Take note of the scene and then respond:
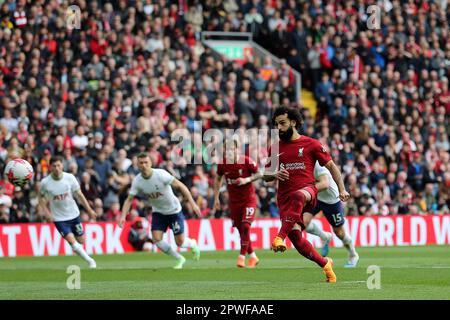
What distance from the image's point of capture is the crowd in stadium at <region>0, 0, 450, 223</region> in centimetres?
2934

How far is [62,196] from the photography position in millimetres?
22891

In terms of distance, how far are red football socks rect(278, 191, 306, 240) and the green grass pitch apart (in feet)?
2.74

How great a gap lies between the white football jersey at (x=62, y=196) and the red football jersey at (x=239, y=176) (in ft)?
9.81

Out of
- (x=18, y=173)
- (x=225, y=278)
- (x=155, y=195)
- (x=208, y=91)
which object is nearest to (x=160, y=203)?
(x=155, y=195)

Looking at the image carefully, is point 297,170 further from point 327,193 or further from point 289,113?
point 327,193

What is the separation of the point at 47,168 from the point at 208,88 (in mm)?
6902

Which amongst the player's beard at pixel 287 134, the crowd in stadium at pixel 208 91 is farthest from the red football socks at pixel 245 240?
the crowd in stadium at pixel 208 91

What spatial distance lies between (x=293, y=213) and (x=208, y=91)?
58.0 feet

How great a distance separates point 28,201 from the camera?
2833cm

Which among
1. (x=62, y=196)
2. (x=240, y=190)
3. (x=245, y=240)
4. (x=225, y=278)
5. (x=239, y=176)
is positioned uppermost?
(x=239, y=176)

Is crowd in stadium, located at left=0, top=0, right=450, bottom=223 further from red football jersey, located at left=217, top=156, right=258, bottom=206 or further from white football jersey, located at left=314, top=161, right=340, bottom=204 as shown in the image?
white football jersey, located at left=314, top=161, right=340, bottom=204

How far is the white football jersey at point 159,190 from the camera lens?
72.5ft

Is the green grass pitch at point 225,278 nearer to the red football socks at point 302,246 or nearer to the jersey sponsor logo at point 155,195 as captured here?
the red football socks at point 302,246

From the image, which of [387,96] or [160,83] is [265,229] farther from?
[387,96]
